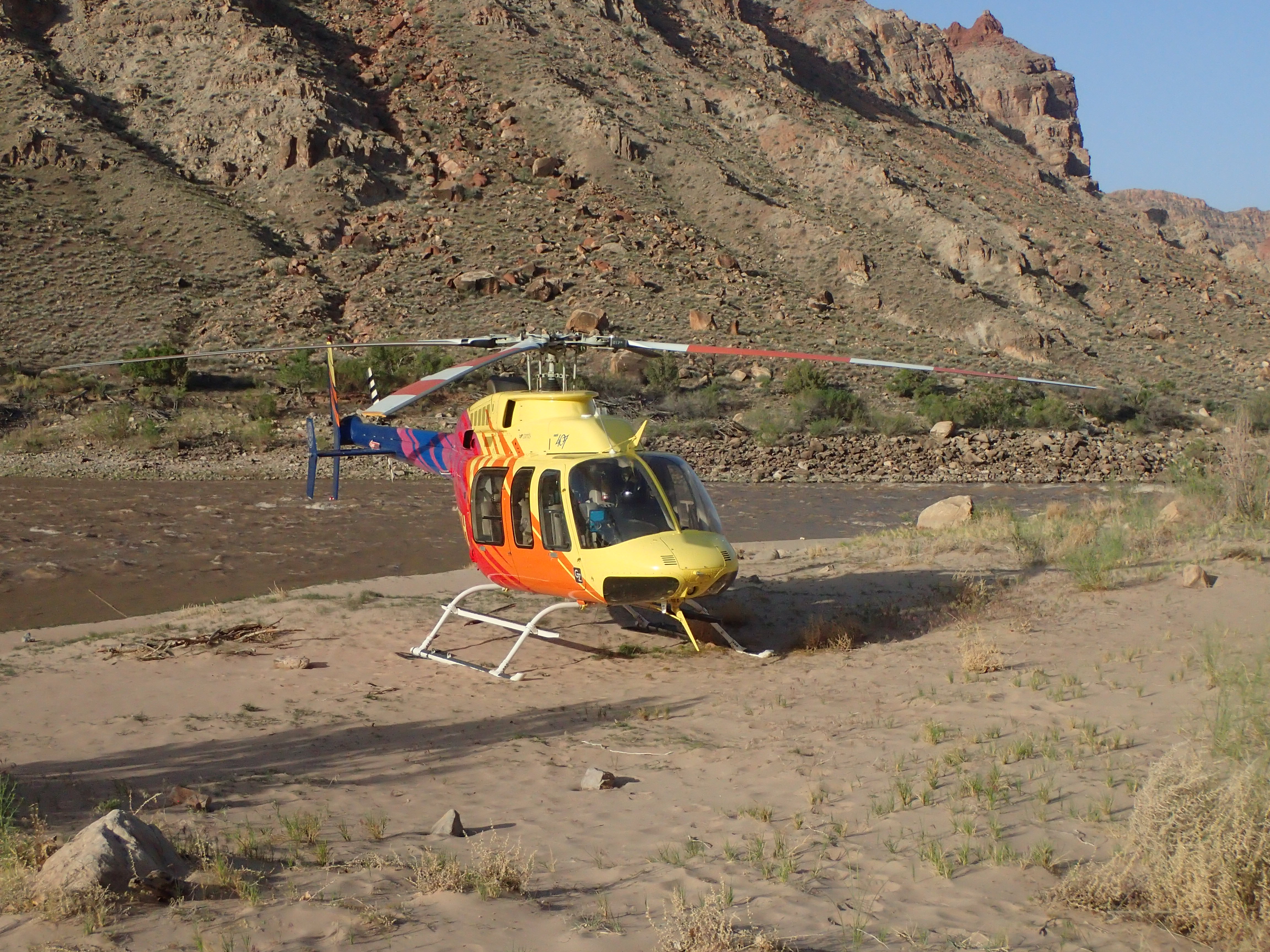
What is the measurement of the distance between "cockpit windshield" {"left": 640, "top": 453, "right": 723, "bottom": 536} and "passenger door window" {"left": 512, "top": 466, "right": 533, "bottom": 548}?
1146mm

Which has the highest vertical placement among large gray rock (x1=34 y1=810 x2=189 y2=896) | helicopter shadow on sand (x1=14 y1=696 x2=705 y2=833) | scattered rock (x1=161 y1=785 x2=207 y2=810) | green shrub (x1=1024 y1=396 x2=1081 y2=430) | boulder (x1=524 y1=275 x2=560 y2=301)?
boulder (x1=524 y1=275 x2=560 y2=301)

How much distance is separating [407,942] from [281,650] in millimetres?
→ 6430

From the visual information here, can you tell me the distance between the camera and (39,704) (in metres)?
7.97

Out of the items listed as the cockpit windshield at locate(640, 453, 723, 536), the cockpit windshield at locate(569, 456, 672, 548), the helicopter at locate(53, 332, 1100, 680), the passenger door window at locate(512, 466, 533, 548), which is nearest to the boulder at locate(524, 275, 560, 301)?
the helicopter at locate(53, 332, 1100, 680)

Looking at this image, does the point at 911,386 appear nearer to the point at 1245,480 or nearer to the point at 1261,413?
the point at 1261,413

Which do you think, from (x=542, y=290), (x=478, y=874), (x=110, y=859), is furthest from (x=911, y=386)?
(x=110, y=859)

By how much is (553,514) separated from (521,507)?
508 millimetres

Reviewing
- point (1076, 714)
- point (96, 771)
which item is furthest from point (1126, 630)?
point (96, 771)

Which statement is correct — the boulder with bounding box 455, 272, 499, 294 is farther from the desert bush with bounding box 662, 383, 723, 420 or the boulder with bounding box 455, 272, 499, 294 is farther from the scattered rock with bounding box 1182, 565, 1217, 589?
the scattered rock with bounding box 1182, 565, 1217, 589

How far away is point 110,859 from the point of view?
4230 millimetres

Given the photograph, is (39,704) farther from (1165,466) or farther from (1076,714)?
(1165,466)

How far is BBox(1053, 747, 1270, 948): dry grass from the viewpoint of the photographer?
410 cm

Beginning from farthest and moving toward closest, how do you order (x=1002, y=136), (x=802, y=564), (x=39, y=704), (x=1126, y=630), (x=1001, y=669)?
(x=1002, y=136) → (x=802, y=564) → (x=1126, y=630) → (x=1001, y=669) → (x=39, y=704)

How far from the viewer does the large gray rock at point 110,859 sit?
13.6ft
